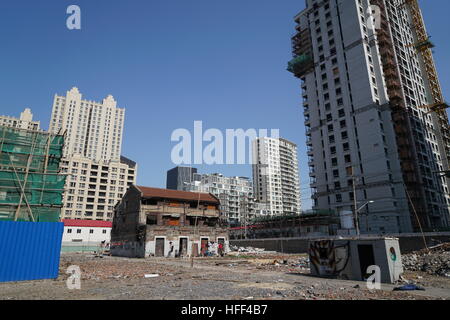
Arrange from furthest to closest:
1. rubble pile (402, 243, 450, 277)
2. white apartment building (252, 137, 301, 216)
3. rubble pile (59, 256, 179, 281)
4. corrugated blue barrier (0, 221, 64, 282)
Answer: white apartment building (252, 137, 301, 216), rubble pile (59, 256, 179, 281), rubble pile (402, 243, 450, 277), corrugated blue barrier (0, 221, 64, 282)

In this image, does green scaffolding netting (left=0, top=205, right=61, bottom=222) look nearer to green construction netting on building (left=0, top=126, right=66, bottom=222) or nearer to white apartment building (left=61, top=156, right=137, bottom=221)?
green construction netting on building (left=0, top=126, right=66, bottom=222)

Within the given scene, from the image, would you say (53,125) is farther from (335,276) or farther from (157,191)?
(335,276)

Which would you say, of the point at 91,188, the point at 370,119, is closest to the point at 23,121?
the point at 91,188

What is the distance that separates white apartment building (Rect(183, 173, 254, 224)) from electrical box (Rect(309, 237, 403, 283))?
107 meters

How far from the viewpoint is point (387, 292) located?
456 inches

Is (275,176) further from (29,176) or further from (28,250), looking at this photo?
(28,250)

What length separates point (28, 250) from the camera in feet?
49.5

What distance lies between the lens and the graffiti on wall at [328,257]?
639 inches

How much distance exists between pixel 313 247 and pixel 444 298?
8009 millimetres

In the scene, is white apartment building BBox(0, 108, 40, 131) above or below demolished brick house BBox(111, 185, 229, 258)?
above

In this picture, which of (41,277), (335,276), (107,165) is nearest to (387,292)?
(335,276)

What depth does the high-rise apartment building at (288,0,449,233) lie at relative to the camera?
197 ft

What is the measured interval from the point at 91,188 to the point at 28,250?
107882 mm

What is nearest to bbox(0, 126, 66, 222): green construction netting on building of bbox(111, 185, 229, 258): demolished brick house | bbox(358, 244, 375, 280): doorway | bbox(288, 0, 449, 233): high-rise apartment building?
bbox(358, 244, 375, 280): doorway
